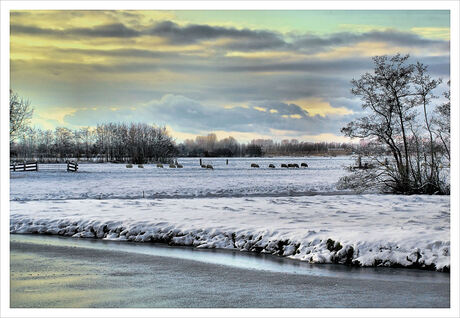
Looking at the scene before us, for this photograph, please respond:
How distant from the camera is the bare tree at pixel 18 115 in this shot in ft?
123

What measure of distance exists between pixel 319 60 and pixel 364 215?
602 cm

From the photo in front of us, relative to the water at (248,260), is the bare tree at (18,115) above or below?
above

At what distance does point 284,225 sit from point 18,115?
30.1 meters

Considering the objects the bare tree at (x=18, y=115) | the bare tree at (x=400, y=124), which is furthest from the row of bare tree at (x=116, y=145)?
the bare tree at (x=400, y=124)

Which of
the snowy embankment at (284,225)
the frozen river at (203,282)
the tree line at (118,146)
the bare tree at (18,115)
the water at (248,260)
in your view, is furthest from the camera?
the tree line at (118,146)

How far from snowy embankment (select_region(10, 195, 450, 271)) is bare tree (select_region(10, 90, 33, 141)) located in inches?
707

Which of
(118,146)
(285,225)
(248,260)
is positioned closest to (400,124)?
(285,225)

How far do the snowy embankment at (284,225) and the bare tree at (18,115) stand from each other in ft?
58.9

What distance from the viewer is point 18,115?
1545 inches

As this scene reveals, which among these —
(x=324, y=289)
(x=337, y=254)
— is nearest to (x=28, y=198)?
(x=337, y=254)

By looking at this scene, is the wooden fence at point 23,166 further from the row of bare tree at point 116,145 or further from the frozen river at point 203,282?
the frozen river at point 203,282

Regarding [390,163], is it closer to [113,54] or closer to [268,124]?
[268,124]

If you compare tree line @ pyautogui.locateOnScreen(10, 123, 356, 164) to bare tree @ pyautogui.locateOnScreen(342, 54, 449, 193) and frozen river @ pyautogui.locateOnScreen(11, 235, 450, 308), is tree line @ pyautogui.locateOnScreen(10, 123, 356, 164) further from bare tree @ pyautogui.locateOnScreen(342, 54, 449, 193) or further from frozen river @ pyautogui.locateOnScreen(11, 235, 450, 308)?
frozen river @ pyautogui.locateOnScreen(11, 235, 450, 308)

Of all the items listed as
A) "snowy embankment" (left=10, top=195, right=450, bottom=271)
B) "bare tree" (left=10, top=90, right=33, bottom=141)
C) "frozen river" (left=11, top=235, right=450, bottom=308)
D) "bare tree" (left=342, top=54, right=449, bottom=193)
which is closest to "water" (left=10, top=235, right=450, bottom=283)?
"frozen river" (left=11, top=235, right=450, bottom=308)
